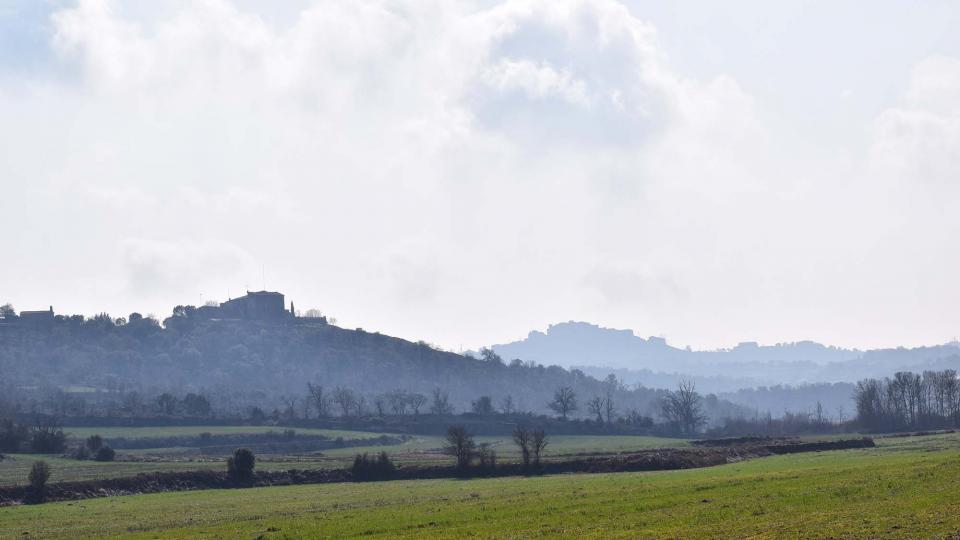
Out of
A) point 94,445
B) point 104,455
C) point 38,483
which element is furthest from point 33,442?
point 38,483

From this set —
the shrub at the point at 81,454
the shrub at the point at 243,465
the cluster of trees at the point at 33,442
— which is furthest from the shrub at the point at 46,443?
the shrub at the point at 243,465

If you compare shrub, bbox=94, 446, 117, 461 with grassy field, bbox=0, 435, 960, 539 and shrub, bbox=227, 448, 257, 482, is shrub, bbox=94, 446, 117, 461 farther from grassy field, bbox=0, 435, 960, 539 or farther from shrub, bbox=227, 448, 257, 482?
grassy field, bbox=0, 435, 960, 539

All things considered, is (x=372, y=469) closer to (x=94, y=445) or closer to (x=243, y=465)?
(x=243, y=465)

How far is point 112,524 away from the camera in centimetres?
Result: 6122

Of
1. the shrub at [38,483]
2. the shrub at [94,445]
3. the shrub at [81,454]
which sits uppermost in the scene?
the shrub at [94,445]

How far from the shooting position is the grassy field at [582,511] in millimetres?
41219

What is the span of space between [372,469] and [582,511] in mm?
56557

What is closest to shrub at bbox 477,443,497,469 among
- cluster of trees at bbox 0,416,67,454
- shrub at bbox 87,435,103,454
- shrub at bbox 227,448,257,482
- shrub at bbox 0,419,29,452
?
shrub at bbox 227,448,257,482

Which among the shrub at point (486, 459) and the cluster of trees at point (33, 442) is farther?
the cluster of trees at point (33, 442)

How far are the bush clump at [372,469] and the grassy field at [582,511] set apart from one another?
23459 millimetres

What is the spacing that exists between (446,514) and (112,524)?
69.6 ft

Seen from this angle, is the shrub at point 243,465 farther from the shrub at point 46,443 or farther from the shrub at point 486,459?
the shrub at point 46,443

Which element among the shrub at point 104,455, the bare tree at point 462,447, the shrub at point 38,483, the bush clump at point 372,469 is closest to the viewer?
the shrub at point 38,483

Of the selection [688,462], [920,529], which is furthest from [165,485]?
[920,529]
